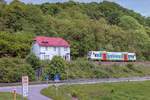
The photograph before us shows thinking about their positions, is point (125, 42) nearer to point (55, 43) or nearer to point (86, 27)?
point (86, 27)

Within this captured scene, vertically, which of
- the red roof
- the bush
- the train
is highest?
the red roof

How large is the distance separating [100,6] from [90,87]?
348 feet

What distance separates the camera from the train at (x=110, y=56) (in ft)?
273

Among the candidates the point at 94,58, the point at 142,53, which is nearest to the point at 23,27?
the point at 94,58

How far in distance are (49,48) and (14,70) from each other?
20.3 meters

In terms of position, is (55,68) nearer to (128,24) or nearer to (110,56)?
(110,56)

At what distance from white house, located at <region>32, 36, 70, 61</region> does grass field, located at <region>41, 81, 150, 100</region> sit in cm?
2536

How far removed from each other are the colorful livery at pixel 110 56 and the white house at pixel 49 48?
19.7 feet

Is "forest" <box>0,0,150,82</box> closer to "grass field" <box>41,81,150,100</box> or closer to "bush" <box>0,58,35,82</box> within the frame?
"bush" <box>0,58,35,82</box>

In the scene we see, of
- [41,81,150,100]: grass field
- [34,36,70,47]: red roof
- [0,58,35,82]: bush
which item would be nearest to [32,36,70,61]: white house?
[34,36,70,47]: red roof

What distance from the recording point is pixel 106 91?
1858 inches

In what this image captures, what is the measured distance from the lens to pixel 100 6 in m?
152

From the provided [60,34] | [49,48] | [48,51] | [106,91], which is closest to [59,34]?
[60,34]

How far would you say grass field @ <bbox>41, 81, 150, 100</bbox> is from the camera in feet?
128
